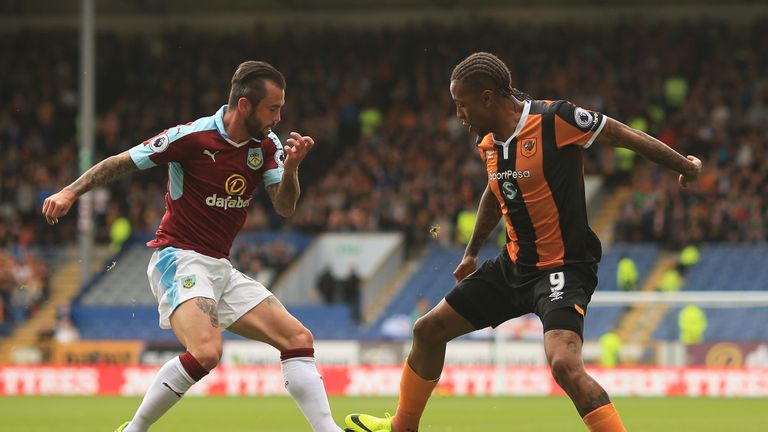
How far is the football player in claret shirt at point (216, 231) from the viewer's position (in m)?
7.43

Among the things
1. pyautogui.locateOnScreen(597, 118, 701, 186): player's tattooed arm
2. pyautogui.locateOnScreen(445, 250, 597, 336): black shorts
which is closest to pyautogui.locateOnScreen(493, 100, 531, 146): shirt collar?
pyautogui.locateOnScreen(597, 118, 701, 186): player's tattooed arm

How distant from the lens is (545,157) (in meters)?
7.30

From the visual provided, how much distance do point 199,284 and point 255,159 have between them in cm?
87

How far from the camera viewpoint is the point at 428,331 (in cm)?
786

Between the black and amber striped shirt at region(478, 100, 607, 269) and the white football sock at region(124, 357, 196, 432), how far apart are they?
2.12m

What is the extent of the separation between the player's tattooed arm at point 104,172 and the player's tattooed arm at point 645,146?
9.20 ft

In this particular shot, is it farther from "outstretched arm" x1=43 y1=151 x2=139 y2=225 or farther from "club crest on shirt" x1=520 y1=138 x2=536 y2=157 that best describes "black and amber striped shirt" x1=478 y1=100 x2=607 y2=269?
"outstretched arm" x1=43 y1=151 x2=139 y2=225

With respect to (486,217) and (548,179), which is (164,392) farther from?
(548,179)

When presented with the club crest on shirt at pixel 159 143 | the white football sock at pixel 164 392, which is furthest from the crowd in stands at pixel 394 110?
the white football sock at pixel 164 392

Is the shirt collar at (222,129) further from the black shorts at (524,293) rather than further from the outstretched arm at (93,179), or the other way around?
the black shorts at (524,293)

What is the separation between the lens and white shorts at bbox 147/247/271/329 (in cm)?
759

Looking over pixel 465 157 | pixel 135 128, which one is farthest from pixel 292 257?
pixel 135 128

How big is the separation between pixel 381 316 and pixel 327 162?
6.03m

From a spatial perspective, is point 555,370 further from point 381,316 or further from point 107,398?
point 381,316
